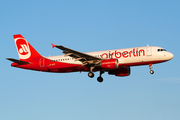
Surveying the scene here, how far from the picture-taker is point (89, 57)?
42812 millimetres

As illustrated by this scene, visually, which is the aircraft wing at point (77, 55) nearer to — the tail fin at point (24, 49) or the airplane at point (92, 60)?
the airplane at point (92, 60)

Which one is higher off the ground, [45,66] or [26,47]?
[26,47]

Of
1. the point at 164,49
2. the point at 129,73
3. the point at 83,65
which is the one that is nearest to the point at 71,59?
the point at 83,65

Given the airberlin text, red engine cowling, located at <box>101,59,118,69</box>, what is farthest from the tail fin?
the airberlin text

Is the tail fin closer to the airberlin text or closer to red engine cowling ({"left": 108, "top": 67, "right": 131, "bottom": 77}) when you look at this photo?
the airberlin text

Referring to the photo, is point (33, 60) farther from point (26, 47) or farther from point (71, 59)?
point (71, 59)

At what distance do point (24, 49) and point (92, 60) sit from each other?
1260cm

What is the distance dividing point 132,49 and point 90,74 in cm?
708

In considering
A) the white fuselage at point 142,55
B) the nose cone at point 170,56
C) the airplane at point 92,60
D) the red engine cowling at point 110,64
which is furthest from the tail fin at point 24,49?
the nose cone at point 170,56

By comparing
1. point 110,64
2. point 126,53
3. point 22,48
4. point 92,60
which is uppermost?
point 22,48

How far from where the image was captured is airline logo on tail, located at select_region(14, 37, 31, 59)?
49.0 meters

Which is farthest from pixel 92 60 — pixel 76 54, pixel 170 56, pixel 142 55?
pixel 170 56

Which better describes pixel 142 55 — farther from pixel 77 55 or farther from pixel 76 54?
pixel 76 54

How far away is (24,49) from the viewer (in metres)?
49.6
